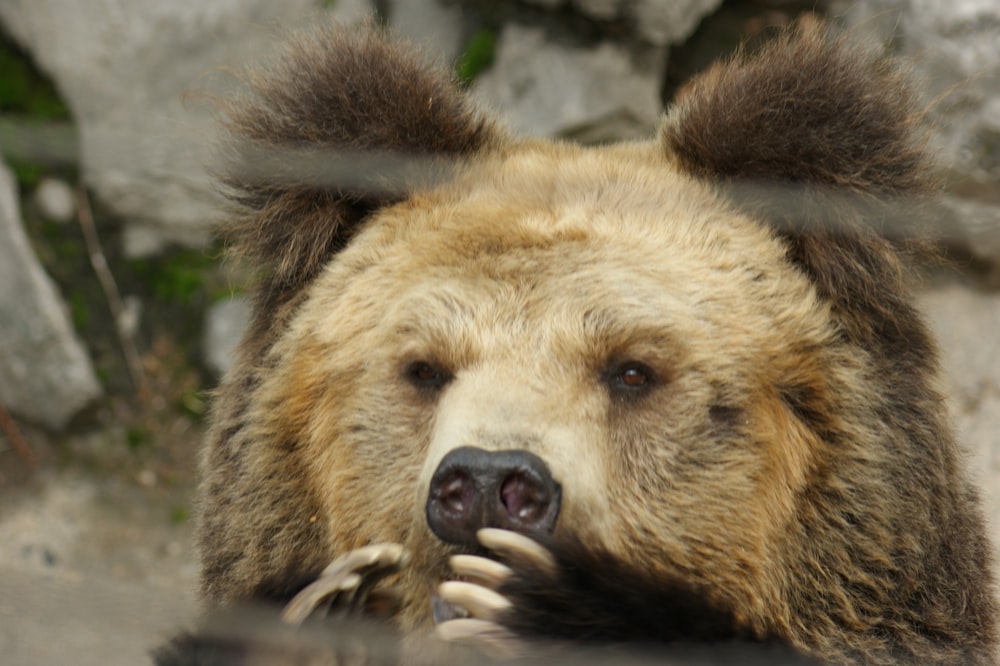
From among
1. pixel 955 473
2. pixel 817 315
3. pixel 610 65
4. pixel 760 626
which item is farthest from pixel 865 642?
pixel 610 65

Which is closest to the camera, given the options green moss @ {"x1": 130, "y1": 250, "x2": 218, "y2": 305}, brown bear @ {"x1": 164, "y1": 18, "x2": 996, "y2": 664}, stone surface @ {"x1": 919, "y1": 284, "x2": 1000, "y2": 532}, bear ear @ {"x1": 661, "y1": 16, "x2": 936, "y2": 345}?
brown bear @ {"x1": 164, "y1": 18, "x2": 996, "y2": 664}

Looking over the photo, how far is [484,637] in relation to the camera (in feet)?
6.41

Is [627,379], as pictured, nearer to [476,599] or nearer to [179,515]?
[476,599]

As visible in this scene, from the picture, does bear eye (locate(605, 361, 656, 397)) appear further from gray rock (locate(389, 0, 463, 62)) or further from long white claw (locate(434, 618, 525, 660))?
gray rock (locate(389, 0, 463, 62))

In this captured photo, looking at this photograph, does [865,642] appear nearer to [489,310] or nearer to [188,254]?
[489,310]

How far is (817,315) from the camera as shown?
8.15 ft

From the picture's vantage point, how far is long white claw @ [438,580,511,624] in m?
1.95

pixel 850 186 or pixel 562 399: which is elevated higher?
pixel 850 186

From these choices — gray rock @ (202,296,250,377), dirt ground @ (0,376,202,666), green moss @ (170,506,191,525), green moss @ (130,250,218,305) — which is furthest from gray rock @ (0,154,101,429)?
green moss @ (170,506,191,525)

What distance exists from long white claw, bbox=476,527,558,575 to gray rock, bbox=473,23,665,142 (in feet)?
11.8

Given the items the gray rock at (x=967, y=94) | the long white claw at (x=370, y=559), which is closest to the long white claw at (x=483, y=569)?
the long white claw at (x=370, y=559)

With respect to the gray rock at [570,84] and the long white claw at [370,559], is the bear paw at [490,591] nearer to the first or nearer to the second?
the long white claw at [370,559]

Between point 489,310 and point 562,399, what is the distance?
26cm

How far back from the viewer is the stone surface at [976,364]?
507 cm
